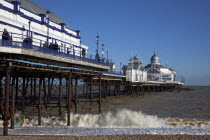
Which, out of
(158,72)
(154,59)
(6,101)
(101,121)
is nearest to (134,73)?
(101,121)

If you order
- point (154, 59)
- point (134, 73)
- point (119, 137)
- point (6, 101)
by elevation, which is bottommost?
point (119, 137)

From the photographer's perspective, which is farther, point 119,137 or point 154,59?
point 154,59

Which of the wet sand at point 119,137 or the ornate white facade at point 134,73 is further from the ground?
the ornate white facade at point 134,73

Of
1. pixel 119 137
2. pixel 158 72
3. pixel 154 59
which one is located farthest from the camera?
pixel 154 59

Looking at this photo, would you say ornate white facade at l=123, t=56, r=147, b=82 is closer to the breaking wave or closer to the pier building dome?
the breaking wave

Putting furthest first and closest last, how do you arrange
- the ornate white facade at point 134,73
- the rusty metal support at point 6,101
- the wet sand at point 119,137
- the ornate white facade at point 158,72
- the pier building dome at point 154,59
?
the pier building dome at point 154,59 < the ornate white facade at point 158,72 < the ornate white facade at point 134,73 < the rusty metal support at point 6,101 < the wet sand at point 119,137

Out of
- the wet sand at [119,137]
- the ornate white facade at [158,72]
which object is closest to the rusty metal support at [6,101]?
the wet sand at [119,137]

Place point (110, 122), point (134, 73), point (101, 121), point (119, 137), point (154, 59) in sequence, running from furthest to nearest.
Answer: point (154, 59)
point (134, 73)
point (101, 121)
point (110, 122)
point (119, 137)

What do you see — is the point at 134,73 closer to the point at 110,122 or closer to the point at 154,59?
the point at 110,122

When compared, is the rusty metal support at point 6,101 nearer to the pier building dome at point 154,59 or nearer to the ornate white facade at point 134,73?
the ornate white facade at point 134,73

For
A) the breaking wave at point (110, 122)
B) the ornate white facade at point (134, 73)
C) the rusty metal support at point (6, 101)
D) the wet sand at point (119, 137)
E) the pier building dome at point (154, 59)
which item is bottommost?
the breaking wave at point (110, 122)

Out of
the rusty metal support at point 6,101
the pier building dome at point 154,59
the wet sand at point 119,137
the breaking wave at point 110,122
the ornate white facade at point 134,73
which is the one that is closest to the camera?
the wet sand at point 119,137

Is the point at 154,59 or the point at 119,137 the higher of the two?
the point at 154,59

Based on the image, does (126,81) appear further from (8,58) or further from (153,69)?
(153,69)
